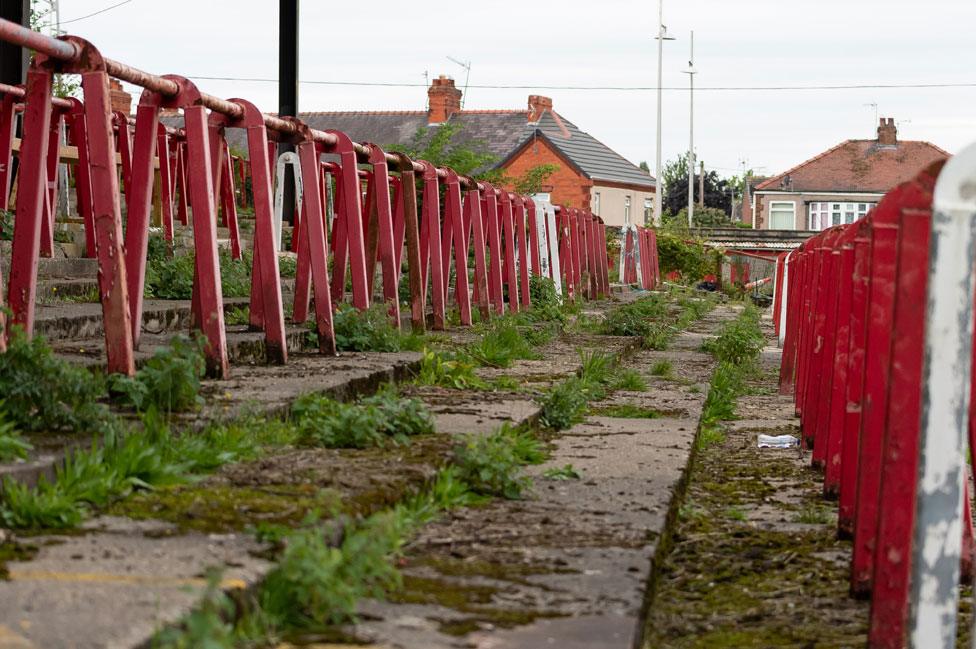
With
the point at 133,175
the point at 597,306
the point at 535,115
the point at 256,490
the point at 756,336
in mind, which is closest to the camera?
the point at 256,490

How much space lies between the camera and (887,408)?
2783 millimetres

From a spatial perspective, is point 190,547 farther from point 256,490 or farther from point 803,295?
point 803,295

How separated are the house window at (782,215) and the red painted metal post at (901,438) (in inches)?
3172

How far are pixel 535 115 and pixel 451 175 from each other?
51.1 m

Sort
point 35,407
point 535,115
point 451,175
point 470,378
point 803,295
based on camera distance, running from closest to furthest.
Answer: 1. point 35,407
2. point 470,378
3. point 803,295
4. point 451,175
5. point 535,115

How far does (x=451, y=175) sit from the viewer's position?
36.0ft

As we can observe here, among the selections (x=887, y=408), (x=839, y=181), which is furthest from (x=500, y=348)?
(x=839, y=181)

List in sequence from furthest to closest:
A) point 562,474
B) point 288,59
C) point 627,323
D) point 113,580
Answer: point 288,59
point 627,323
point 562,474
point 113,580

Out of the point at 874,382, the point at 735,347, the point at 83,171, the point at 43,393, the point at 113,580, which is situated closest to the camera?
the point at 113,580

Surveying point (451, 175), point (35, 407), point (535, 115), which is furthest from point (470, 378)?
point (535, 115)

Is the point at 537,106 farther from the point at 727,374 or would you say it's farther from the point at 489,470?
the point at 489,470

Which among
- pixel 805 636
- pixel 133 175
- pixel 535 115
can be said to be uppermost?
pixel 535 115

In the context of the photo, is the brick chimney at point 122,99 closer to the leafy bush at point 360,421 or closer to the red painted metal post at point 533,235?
the red painted metal post at point 533,235

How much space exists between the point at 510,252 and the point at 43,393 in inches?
372
